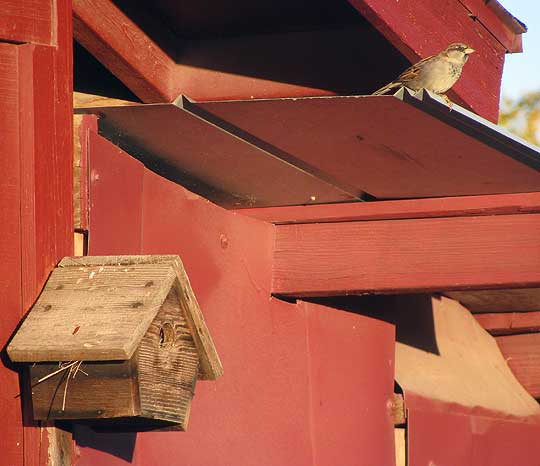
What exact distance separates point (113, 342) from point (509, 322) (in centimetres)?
372

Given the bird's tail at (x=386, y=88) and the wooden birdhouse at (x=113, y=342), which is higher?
the bird's tail at (x=386, y=88)

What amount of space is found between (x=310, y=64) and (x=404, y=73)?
0.97 ft

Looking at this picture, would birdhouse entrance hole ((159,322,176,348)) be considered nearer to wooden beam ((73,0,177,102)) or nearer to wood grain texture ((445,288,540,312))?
wooden beam ((73,0,177,102))

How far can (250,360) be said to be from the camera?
3947 millimetres

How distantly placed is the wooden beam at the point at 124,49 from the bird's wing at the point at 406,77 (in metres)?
0.65

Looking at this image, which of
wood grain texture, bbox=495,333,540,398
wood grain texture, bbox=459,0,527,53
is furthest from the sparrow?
wood grain texture, bbox=495,333,540,398

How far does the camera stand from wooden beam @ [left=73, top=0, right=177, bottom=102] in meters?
3.46

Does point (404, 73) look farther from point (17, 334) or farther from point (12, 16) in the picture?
point (17, 334)

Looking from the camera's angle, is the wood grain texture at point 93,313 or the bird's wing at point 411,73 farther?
the bird's wing at point 411,73

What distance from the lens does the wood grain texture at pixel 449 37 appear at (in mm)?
3412

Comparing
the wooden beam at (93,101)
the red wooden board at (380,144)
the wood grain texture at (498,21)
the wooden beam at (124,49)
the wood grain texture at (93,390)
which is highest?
the wood grain texture at (498,21)

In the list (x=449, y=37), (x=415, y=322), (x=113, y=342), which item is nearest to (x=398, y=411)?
(x=415, y=322)

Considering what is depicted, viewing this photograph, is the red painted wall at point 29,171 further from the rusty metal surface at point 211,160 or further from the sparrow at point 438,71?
the sparrow at point 438,71

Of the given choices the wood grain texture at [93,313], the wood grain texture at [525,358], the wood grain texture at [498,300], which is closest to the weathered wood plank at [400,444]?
the wood grain texture at [498,300]
